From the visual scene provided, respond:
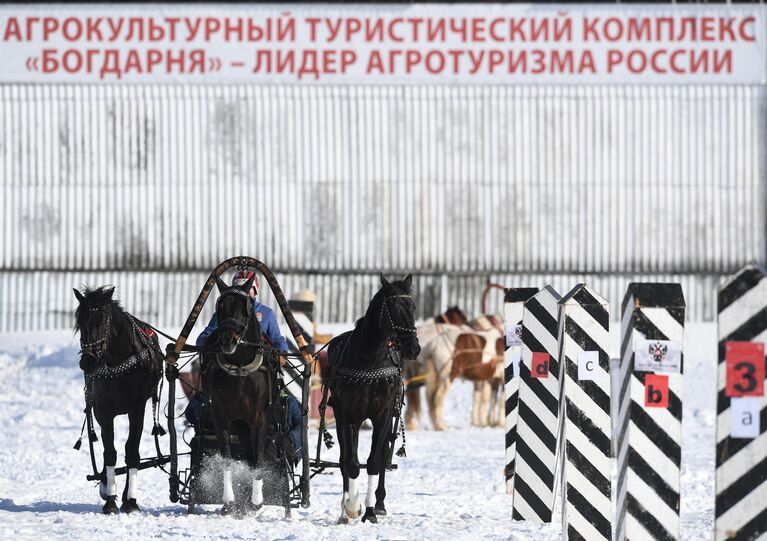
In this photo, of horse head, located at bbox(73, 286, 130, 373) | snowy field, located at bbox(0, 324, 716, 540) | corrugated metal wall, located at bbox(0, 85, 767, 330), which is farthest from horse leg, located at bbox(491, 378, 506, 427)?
horse head, located at bbox(73, 286, 130, 373)

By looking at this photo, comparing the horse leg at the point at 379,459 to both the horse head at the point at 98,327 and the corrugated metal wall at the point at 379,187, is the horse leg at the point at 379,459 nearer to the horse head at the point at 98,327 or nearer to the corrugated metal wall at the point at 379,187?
the horse head at the point at 98,327

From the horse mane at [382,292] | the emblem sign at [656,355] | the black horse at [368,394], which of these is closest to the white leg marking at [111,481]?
the black horse at [368,394]

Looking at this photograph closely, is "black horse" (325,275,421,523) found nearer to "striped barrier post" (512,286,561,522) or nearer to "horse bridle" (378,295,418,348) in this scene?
"horse bridle" (378,295,418,348)

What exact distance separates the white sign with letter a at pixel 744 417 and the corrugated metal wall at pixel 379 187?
1043 inches

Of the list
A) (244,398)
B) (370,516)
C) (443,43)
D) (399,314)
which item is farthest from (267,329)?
(443,43)

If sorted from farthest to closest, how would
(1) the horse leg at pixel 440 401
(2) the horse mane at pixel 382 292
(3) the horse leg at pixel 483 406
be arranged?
(3) the horse leg at pixel 483 406 < (1) the horse leg at pixel 440 401 < (2) the horse mane at pixel 382 292

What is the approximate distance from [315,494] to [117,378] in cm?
277

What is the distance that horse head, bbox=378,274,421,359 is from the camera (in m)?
11.7

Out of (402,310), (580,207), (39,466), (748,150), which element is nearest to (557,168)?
(580,207)

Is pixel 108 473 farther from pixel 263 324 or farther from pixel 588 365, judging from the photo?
pixel 588 365

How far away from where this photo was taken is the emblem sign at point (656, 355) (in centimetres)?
901

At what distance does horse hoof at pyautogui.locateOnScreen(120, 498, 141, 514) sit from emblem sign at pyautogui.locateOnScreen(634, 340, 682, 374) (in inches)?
199

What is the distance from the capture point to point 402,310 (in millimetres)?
11820

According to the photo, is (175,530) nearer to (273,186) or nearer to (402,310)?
(402,310)
